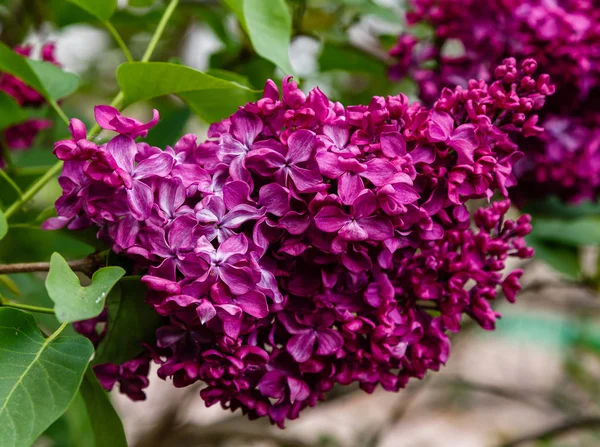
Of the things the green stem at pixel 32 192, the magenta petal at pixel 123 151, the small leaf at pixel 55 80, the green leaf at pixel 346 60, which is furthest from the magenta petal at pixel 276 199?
the green leaf at pixel 346 60

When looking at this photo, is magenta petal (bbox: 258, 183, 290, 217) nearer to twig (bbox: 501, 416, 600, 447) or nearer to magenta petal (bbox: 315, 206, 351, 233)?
magenta petal (bbox: 315, 206, 351, 233)

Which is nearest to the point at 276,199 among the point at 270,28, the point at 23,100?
the point at 270,28

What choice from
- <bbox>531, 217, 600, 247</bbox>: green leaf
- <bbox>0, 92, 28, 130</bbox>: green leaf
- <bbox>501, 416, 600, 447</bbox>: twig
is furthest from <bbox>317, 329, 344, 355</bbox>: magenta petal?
<bbox>501, 416, 600, 447</bbox>: twig

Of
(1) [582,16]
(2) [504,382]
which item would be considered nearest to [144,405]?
(2) [504,382]

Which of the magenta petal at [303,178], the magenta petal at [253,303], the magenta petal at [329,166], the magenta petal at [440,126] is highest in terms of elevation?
the magenta petal at [440,126]

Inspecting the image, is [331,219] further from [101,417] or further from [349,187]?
[101,417]

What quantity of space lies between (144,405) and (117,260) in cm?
213

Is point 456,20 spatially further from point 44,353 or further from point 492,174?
point 44,353

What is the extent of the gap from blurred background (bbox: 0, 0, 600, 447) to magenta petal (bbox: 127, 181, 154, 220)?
0.12 metres

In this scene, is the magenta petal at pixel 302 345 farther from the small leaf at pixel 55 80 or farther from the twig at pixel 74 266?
the small leaf at pixel 55 80

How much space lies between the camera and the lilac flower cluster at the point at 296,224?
0.49 metres

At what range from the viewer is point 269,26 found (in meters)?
0.68

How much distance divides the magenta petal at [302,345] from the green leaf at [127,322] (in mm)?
110

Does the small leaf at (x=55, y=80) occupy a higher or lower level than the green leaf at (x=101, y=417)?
higher
